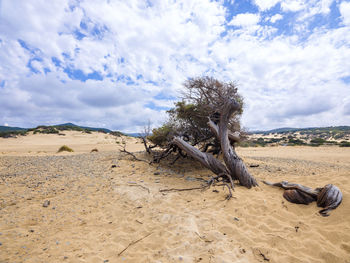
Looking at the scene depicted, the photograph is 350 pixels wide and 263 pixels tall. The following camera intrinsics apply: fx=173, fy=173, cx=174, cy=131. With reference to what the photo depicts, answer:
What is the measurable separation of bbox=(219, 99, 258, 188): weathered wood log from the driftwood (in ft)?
3.70

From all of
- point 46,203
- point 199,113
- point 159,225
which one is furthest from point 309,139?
point 46,203

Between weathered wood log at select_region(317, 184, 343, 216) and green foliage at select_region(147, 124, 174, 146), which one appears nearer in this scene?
weathered wood log at select_region(317, 184, 343, 216)

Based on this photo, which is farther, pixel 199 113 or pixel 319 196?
pixel 199 113

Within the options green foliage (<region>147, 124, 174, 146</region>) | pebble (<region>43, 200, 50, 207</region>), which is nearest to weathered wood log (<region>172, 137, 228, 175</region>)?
green foliage (<region>147, 124, 174, 146</region>)

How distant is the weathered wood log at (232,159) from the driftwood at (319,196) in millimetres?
1129

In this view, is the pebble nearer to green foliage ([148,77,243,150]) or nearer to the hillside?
green foliage ([148,77,243,150])

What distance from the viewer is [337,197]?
4.12 m

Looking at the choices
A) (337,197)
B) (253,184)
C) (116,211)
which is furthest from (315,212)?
(116,211)

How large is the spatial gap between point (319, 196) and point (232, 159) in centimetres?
250

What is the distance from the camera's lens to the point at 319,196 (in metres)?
4.33

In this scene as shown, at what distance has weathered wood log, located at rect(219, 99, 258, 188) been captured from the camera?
5831 millimetres

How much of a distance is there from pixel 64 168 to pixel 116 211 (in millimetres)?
4908

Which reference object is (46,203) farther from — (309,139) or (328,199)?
(309,139)

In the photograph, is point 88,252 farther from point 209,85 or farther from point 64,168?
point 209,85
